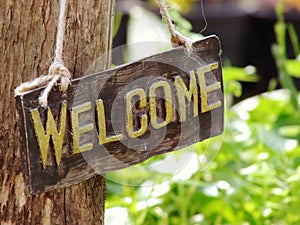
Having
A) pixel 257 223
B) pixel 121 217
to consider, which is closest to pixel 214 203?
pixel 257 223

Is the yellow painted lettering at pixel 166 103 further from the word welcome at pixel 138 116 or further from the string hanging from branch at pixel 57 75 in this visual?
the string hanging from branch at pixel 57 75

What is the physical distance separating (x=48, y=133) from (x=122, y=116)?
0.13 meters

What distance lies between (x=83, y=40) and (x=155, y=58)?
0.11 m

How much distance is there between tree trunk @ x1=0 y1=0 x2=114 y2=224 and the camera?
1.09 m

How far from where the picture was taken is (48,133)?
103 centimetres

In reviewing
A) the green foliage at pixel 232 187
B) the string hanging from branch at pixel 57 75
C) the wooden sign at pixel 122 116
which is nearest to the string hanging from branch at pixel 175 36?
the wooden sign at pixel 122 116

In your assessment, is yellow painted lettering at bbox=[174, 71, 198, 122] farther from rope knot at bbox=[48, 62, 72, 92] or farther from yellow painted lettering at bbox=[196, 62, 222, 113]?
rope knot at bbox=[48, 62, 72, 92]

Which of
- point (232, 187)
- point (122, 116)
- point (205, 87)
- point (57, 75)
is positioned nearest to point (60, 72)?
point (57, 75)

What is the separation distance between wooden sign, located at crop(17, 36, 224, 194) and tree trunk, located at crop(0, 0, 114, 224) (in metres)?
0.07

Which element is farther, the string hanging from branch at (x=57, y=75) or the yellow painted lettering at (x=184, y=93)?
the yellow painted lettering at (x=184, y=93)

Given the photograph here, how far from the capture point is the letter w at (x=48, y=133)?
102cm

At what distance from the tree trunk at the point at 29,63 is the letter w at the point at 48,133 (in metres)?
0.06

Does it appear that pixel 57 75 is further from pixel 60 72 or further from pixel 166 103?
pixel 166 103

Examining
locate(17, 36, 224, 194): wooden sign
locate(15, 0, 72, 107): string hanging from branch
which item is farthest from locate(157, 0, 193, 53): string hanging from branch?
locate(15, 0, 72, 107): string hanging from branch
